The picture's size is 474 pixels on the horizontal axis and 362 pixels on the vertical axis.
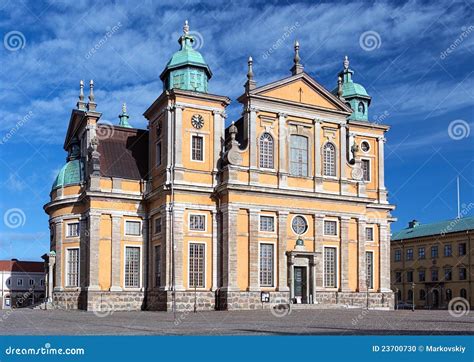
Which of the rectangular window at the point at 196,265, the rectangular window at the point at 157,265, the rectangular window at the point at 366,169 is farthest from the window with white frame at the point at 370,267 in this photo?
the rectangular window at the point at 157,265

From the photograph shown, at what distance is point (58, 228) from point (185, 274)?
11832mm

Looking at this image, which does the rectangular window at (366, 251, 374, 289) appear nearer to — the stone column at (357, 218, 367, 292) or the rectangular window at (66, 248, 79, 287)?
the stone column at (357, 218, 367, 292)

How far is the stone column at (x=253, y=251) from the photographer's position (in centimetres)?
4584

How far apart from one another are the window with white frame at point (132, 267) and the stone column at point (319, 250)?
13484mm

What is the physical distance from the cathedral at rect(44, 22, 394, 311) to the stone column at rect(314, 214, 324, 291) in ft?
0.27

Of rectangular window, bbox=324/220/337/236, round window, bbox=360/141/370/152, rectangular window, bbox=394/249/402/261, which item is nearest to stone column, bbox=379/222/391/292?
round window, bbox=360/141/370/152

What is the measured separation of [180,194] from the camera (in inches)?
1828

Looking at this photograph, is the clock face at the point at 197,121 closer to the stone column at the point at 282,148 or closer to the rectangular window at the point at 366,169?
the stone column at the point at 282,148

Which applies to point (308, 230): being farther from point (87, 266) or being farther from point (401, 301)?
point (401, 301)

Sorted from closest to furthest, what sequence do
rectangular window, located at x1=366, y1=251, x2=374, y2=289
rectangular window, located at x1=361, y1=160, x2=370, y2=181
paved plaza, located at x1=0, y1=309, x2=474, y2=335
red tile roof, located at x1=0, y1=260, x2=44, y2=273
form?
paved plaza, located at x1=0, y1=309, x2=474, y2=335, rectangular window, located at x1=366, y1=251, x2=374, y2=289, rectangular window, located at x1=361, y1=160, x2=370, y2=181, red tile roof, located at x1=0, y1=260, x2=44, y2=273

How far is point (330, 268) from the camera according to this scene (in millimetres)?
49469

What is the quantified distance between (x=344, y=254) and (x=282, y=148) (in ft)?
30.8

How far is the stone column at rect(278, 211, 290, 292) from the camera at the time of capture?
154 feet

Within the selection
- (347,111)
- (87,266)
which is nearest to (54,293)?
(87,266)
